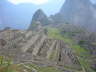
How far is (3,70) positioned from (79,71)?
23.5 meters

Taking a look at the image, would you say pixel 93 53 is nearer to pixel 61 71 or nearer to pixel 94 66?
pixel 94 66

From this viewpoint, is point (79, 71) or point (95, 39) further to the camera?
point (95, 39)

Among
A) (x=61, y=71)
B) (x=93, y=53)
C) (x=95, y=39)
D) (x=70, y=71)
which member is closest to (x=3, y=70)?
(x=61, y=71)

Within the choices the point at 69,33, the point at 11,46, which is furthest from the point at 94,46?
the point at 11,46

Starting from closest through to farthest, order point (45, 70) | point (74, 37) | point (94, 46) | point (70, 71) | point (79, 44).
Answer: point (45, 70) → point (70, 71) → point (94, 46) → point (79, 44) → point (74, 37)

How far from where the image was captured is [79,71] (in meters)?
44.3

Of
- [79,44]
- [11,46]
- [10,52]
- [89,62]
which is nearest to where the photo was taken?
[10,52]

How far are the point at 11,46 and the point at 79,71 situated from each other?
94.3 ft

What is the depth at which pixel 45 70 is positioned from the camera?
38.6m

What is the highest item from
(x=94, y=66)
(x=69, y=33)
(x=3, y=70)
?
(x=69, y=33)

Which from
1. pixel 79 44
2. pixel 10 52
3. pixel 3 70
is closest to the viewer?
pixel 3 70

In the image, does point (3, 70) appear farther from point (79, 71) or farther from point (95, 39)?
point (95, 39)

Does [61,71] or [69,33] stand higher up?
[69,33]

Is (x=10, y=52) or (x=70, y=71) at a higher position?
(x=10, y=52)
